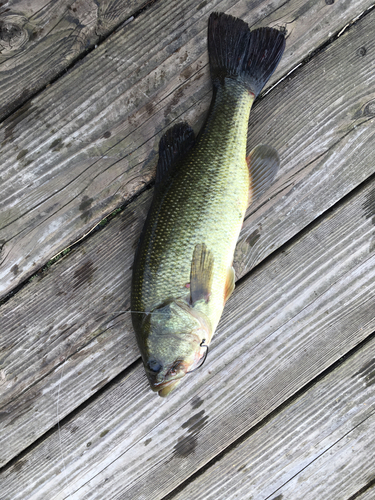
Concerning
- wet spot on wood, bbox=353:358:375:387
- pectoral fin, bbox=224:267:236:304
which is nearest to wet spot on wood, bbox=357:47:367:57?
pectoral fin, bbox=224:267:236:304

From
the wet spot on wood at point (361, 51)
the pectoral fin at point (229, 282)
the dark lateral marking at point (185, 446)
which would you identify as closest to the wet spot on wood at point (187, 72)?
the wet spot on wood at point (361, 51)

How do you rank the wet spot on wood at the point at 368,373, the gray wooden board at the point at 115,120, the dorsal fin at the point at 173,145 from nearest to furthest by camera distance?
the dorsal fin at the point at 173,145 < the gray wooden board at the point at 115,120 < the wet spot on wood at the point at 368,373

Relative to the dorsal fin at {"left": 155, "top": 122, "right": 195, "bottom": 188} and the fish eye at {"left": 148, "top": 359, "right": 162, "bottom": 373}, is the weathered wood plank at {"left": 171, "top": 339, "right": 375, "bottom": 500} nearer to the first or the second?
the fish eye at {"left": 148, "top": 359, "right": 162, "bottom": 373}

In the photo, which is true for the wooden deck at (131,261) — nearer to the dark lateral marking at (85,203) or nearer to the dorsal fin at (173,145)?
the dark lateral marking at (85,203)

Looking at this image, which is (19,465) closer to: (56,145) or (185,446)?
(185,446)

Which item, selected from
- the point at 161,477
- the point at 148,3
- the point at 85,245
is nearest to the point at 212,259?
the point at 85,245

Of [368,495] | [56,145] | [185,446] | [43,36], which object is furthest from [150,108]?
[368,495]

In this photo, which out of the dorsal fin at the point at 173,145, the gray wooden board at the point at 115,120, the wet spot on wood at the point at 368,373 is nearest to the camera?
the dorsal fin at the point at 173,145

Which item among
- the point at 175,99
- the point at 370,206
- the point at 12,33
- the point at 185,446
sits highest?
the point at 12,33

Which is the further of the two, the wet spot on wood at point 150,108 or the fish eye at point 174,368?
the wet spot on wood at point 150,108
